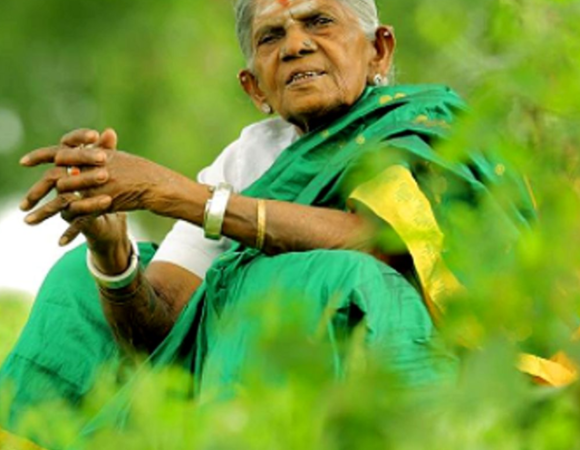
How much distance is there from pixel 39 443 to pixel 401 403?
6.06 feet

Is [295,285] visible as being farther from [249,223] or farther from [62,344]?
→ [62,344]

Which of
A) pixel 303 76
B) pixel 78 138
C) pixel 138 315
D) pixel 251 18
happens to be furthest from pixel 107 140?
pixel 251 18

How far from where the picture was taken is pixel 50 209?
4.05 m

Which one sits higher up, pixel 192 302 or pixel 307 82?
pixel 307 82

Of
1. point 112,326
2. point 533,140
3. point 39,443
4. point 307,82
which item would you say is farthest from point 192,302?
point 533,140

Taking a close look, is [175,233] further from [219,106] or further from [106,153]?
[219,106]

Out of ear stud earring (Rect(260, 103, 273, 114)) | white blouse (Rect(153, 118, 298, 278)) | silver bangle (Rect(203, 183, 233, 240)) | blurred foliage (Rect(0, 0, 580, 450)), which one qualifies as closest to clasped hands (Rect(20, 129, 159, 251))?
silver bangle (Rect(203, 183, 233, 240))

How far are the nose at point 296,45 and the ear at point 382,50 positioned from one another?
0.21 m

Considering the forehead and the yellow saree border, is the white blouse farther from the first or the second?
the yellow saree border

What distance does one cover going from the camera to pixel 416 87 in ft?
14.9

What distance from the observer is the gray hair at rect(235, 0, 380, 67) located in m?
4.62

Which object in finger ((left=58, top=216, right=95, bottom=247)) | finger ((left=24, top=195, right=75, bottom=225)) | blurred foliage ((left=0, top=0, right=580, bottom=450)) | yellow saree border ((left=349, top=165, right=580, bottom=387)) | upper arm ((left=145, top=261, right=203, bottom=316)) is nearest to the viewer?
blurred foliage ((left=0, top=0, right=580, bottom=450))

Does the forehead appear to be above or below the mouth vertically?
above

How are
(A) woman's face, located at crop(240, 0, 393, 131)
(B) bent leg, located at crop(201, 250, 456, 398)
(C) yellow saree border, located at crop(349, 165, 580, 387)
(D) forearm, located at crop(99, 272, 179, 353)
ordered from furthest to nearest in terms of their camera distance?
(A) woman's face, located at crop(240, 0, 393, 131)
(D) forearm, located at crop(99, 272, 179, 353)
(B) bent leg, located at crop(201, 250, 456, 398)
(C) yellow saree border, located at crop(349, 165, 580, 387)
